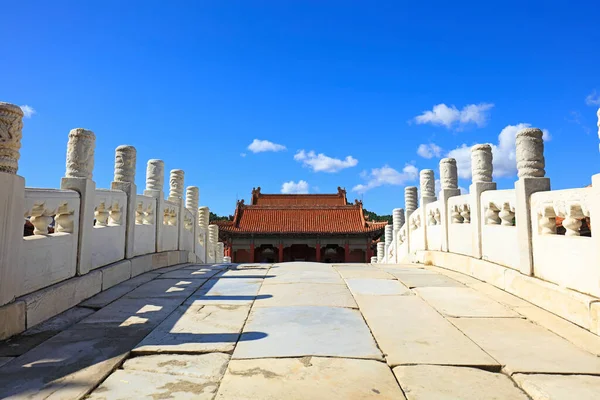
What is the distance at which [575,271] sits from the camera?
3.35 metres

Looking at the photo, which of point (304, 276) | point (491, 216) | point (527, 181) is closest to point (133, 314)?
point (304, 276)

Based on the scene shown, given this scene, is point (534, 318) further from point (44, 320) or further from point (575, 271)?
point (44, 320)

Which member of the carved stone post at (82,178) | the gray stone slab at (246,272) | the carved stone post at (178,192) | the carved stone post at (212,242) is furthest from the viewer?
the carved stone post at (212,242)

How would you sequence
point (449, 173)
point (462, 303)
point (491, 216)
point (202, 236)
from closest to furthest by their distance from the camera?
point (462, 303) → point (491, 216) → point (449, 173) → point (202, 236)

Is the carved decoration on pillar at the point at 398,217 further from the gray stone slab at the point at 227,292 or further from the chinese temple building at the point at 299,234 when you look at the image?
the chinese temple building at the point at 299,234

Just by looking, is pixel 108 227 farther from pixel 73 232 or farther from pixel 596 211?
pixel 596 211

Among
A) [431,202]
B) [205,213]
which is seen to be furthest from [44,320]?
[205,213]

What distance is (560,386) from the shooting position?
2074mm

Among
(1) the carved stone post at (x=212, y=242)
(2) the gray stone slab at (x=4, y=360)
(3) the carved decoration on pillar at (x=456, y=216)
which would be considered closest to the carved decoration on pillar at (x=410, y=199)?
(3) the carved decoration on pillar at (x=456, y=216)

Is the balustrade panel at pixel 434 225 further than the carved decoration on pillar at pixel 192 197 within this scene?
No

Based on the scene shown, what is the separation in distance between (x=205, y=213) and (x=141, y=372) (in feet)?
31.9

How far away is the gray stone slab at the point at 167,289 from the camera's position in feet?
14.3

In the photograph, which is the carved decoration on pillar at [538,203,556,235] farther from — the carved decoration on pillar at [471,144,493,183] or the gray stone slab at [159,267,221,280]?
the gray stone slab at [159,267,221,280]

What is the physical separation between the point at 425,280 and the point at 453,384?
341cm
